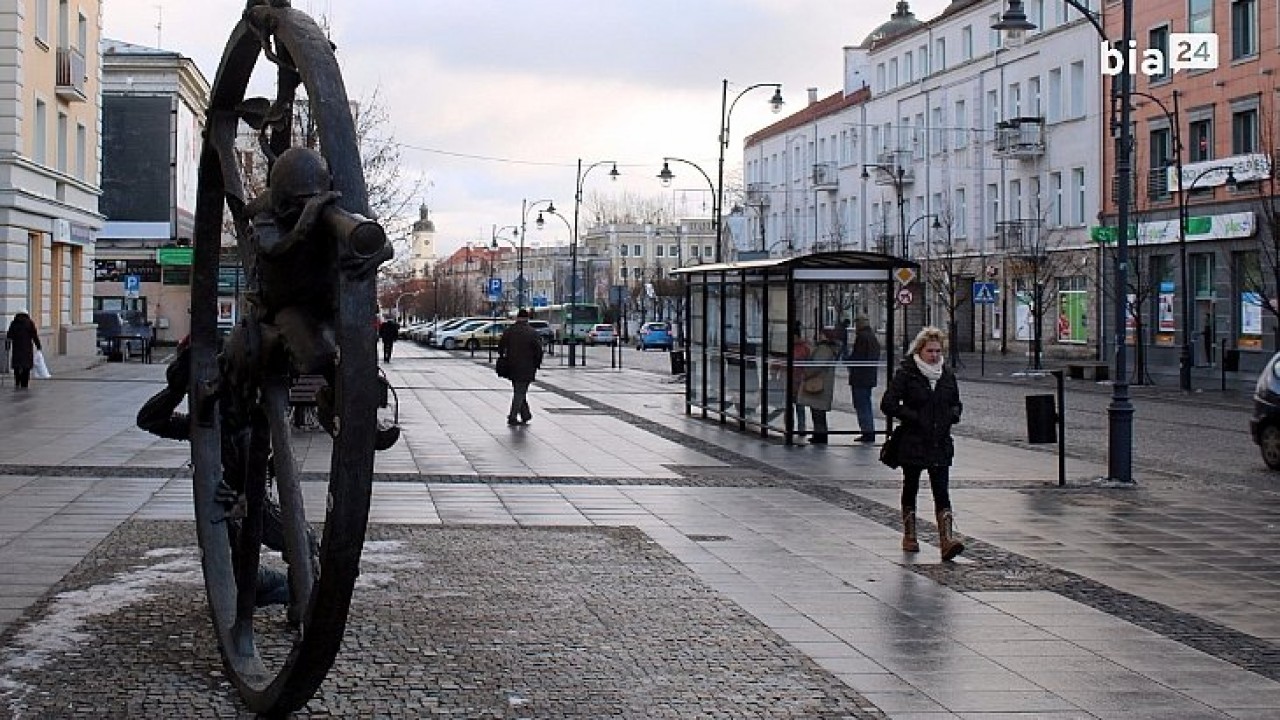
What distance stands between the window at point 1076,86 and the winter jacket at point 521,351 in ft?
123

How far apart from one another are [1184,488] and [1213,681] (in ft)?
33.0

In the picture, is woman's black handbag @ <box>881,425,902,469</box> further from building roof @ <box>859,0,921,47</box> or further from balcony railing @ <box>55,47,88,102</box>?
building roof @ <box>859,0,921,47</box>


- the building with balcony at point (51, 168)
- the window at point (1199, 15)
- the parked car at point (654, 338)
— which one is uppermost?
the window at point (1199, 15)

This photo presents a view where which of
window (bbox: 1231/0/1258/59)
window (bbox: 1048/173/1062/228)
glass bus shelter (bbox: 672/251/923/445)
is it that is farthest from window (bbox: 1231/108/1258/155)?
glass bus shelter (bbox: 672/251/923/445)

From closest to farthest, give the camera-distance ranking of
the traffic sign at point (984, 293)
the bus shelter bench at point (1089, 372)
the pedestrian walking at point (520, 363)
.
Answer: the pedestrian walking at point (520, 363)
the bus shelter bench at point (1089, 372)
the traffic sign at point (984, 293)

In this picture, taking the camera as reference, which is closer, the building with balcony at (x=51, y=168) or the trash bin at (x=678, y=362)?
the building with balcony at (x=51, y=168)

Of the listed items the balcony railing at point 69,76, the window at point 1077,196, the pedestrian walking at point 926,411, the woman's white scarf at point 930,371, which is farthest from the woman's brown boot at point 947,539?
the window at point 1077,196

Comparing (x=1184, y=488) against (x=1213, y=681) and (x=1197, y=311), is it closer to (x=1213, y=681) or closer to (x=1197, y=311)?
(x=1213, y=681)

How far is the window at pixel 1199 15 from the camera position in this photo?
48406 mm

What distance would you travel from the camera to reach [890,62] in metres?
77.4

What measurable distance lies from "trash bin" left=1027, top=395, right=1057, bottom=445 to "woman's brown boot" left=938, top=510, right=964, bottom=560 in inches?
208

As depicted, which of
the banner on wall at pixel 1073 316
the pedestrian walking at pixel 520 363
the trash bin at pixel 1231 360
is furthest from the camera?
the banner on wall at pixel 1073 316

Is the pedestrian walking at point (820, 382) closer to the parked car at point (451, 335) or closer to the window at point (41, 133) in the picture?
the window at point (41, 133)

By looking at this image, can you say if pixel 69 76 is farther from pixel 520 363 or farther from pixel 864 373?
pixel 864 373
